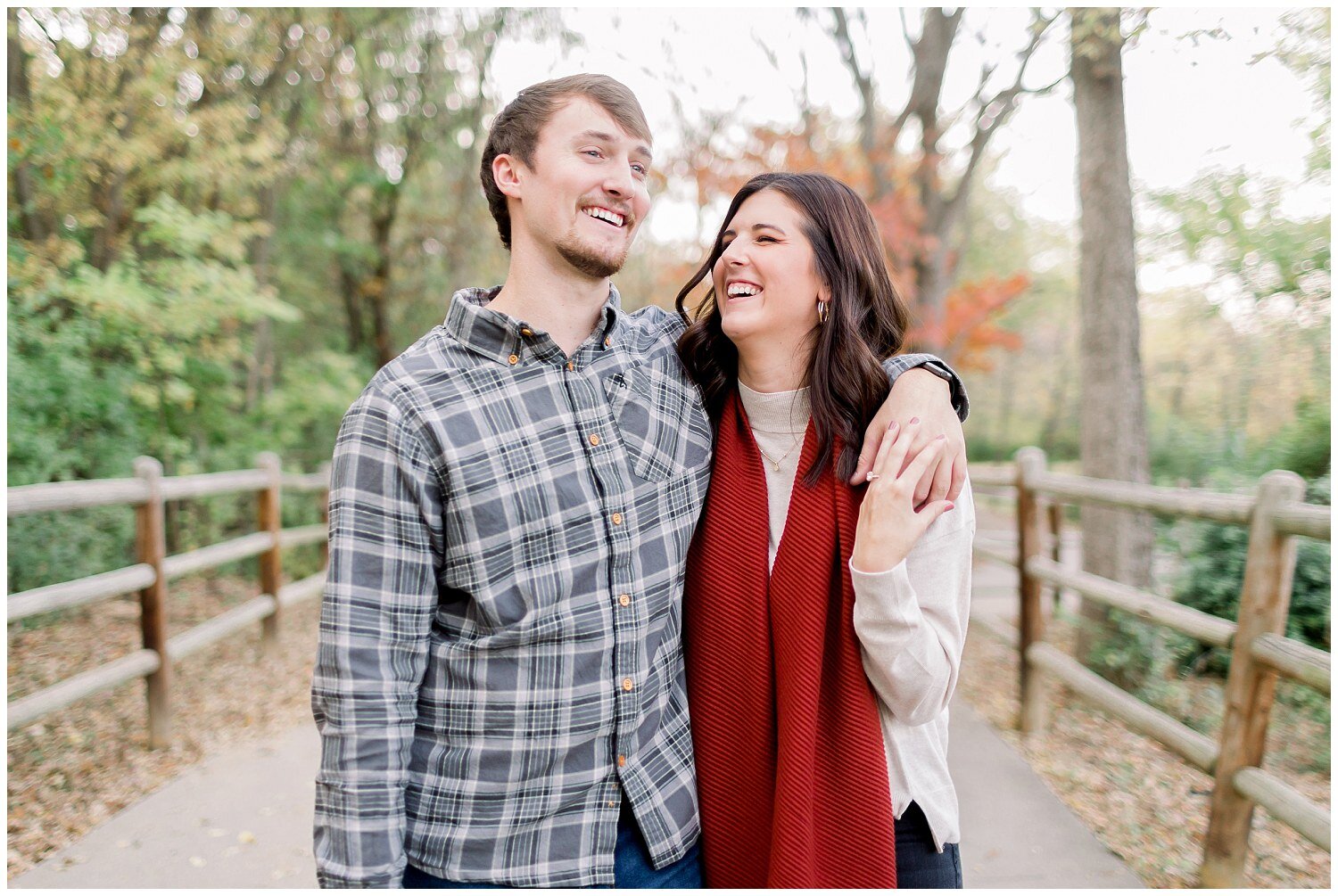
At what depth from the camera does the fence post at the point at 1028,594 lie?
15.9ft

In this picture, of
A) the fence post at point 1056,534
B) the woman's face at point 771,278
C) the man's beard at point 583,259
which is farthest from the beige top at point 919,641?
the fence post at point 1056,534

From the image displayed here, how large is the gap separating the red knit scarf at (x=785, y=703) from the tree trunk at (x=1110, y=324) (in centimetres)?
433

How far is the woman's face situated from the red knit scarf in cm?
24

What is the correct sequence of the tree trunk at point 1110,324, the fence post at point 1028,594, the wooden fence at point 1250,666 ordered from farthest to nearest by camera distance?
the tree trunk at point 1110,324 < the fence post at point 1028,594 < the wooden fence at point 1250,666

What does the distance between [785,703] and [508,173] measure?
4.14ft

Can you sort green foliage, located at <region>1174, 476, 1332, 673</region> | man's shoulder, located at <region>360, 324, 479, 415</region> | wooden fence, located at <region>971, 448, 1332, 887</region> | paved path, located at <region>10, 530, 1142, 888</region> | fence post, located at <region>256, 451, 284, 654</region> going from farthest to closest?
1. fence post, located at <region>256, 451, 284, 654</region>
2. green foliage, located at <region>1174, 476, 1332, 673</region>
3. paved path, located at <region>10, 530, 1142, 888</region>
4. wooden fence, located at <region>971, 448, 1332, 887</region>
5. man's shoulder, located at <region>360, 324, 479, 415</region>

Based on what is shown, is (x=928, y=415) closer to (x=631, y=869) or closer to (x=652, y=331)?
(x=652, y=331)

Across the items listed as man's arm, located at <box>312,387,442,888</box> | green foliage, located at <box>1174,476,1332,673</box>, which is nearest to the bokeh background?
green foliage, located at <box>1174,476,1332,673</box>

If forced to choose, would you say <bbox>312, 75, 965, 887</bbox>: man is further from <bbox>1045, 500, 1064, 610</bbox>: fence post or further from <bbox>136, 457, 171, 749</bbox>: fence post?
<bbox>1045, 500, 1064, 610</bbox>: fence post

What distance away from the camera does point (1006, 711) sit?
5.23 m

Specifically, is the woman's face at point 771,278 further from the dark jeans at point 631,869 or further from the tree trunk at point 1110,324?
the tree trunk at point 1110,324

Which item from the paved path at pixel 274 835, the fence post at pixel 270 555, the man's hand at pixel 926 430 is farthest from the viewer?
the fence post at pixel 270 555

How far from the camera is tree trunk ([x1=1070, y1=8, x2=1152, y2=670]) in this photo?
5.38m

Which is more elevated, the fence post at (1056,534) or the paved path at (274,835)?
the fence post at (1056,534)
